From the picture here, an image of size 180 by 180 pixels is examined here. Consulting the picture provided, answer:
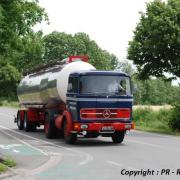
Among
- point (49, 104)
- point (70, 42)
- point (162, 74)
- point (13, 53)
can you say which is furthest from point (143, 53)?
point (70, 42)

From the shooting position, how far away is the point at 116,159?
52.6ft

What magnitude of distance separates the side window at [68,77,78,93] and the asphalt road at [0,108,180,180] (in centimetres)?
206

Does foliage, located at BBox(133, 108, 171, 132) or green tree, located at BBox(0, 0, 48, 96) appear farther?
foliage, located at BBox(133, 108, 171, 132)

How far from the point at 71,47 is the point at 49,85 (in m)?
84.2

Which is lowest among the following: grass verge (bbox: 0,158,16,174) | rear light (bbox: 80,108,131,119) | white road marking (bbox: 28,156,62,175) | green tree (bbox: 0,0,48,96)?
white road marking (bbox: 28,156,62,175)

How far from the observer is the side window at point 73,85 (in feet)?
69.5

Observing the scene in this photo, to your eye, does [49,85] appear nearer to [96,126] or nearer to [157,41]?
[96,126]

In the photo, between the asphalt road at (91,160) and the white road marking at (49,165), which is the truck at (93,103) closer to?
the asphalt road at (91,160)

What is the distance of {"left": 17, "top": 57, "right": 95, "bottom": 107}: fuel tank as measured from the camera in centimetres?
Result: 2331

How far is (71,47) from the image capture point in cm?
10881

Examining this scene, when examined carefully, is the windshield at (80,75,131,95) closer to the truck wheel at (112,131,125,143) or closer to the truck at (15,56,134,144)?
the truck at (15,56,134,144)

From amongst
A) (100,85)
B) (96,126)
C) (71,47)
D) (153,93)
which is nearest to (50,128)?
(96,126)

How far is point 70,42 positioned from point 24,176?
318 feet

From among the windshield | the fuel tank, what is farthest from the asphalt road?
the fuel tank
